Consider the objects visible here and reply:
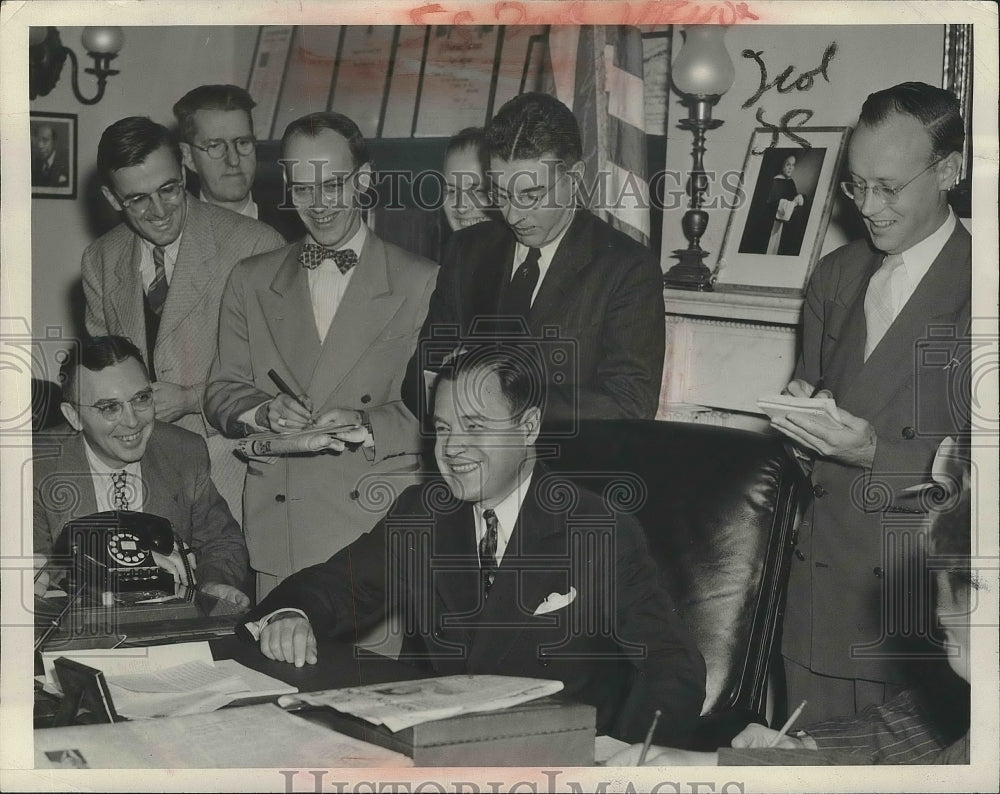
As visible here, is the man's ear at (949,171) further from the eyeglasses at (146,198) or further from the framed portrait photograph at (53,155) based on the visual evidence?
the framed portrait photograph at (53,155)

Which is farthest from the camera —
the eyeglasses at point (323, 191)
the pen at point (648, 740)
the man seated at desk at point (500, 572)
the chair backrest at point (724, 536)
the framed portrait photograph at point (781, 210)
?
the eyeglasses at point (323, 191)

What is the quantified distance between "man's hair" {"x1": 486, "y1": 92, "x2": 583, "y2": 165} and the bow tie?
0.52 metres

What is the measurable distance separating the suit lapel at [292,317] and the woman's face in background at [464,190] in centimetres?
44

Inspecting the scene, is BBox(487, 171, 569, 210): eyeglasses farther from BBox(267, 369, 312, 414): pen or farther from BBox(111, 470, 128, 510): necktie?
BBox(111, 470, 128, 510): necktie

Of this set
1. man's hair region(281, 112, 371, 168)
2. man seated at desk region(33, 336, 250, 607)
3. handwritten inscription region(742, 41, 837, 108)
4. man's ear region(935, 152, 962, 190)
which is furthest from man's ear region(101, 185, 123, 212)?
man's ear region(935, 152, 962, 190)

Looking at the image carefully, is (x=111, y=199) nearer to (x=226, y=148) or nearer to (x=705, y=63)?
(x=226, y=148)

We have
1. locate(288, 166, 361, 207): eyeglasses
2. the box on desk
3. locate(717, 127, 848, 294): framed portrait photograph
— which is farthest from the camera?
locate(288, 166, 361, 207): eyeglasses

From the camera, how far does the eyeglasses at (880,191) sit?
9.35 ft

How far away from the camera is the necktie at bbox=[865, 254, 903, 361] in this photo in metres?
2.88

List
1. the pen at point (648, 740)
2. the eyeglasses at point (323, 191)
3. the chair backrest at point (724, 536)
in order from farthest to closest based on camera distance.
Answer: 1. the eyeglasses at point (323, 191)
2. the chair backrest at point (724, 536)
3. the pen at point (648, 740)

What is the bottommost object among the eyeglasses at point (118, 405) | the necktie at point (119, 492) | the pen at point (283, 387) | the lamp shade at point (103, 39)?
the necktie at point (119, 492)

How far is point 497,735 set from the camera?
2436mm

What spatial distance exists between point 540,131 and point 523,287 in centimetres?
42

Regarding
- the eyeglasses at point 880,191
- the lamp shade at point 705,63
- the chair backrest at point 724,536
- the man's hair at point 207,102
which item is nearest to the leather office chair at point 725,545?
the chair backrest at point 724,536
